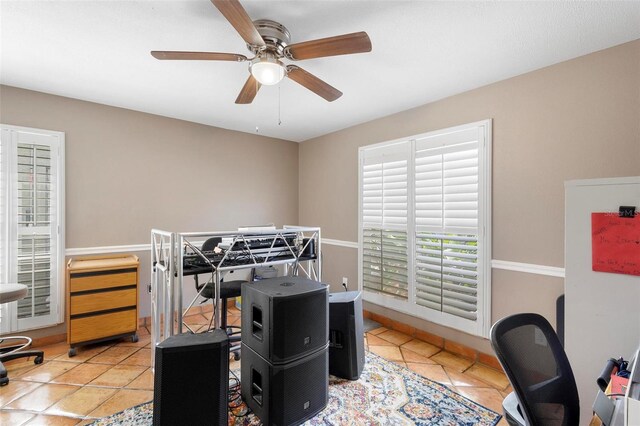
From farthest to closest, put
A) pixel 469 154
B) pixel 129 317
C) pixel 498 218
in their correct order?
pixel 129 317, pixel 469 154, pixel 498 218

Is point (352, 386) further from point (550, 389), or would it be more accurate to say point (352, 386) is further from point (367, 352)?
point (550, 389)

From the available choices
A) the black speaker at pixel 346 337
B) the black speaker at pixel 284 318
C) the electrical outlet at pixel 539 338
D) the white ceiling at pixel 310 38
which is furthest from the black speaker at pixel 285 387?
the white ceiling at pixel 310 38

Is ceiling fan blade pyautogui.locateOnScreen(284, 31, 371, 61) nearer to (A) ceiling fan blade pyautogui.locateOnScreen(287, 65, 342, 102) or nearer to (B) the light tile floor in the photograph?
(A) ceiling fan blade pyautogui.locateOnScreen(287, 65, 342, 102)

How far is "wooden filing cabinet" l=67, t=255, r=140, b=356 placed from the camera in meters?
2.65

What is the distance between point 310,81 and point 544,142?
6.14 feet

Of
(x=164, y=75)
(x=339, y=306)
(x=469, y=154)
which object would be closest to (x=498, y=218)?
(x=469, y=154)

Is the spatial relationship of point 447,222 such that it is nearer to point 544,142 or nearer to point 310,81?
point 544,142

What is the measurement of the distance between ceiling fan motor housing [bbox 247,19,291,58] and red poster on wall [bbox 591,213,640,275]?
196 cm

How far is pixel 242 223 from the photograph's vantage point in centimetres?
421

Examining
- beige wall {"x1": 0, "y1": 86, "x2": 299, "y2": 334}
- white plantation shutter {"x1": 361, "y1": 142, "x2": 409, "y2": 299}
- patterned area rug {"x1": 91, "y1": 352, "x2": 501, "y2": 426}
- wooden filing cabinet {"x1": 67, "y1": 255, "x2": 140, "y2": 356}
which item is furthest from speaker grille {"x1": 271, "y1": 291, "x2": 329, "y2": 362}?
beige wall {"x1": 0, "y1": 86, "x2": 299, "y2": 334}

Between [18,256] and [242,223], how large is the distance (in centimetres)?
228

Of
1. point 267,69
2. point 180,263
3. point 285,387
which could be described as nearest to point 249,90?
point 267,69

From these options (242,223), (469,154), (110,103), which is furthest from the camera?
(242,223)

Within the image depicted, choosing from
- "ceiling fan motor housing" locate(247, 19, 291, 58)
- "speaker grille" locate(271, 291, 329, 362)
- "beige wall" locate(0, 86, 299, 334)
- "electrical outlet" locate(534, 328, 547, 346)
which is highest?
"ceiling fan motor housing" locate(247, 19, 291, 58)
